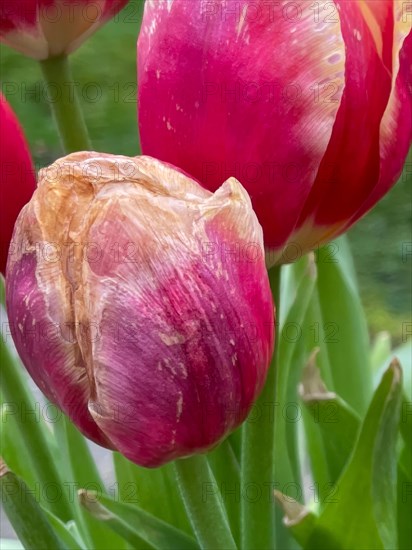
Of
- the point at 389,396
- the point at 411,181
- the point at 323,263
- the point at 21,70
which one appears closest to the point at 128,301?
the point at 389,396

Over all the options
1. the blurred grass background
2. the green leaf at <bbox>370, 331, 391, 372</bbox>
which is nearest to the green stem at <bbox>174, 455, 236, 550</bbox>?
the green leaf at <bbox>370, 331, 391, 372</bbox>

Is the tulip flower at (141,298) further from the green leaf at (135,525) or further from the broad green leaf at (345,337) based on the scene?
the broad green leaf at (345,337)

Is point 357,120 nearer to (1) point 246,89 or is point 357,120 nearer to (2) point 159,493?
(1) point 246,89

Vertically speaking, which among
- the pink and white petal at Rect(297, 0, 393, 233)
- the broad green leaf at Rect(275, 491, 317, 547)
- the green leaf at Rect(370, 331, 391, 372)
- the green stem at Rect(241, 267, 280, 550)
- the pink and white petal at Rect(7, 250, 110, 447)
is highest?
the pink and white petal at Rect(297, 0, 393, 233)

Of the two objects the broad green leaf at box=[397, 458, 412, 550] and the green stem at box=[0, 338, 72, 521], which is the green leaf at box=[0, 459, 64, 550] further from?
the broad green leaf at box=[397, 458, 412, 550]

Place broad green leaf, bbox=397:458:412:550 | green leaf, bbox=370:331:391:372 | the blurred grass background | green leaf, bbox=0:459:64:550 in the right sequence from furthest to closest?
the blurred grass background, green leaf, bbox=370:331:391:372, broad green leaf, bbox=397:458:412:550, green leaf, bbox=0:459:64:550

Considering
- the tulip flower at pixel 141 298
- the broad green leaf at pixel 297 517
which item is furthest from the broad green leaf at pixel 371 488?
the tulip flower at pixel 141 298

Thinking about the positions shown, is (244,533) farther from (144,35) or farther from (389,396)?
(144,35)
